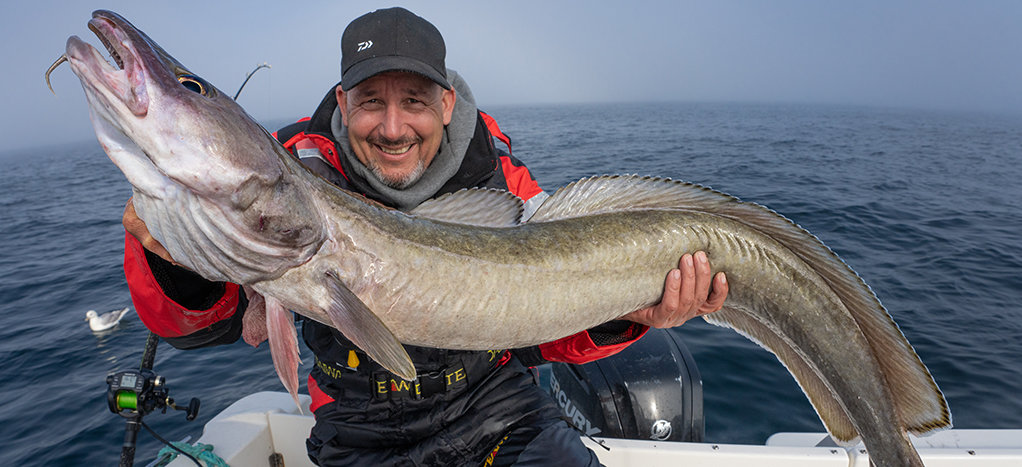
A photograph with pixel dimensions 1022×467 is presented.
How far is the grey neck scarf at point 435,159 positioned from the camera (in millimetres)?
3225

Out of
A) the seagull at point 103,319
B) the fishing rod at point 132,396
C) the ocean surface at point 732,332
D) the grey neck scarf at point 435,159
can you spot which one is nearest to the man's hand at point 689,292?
the grey neck scarf at point 435,159

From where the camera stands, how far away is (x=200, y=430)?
650 cm

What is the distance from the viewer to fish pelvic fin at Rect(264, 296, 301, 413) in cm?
208

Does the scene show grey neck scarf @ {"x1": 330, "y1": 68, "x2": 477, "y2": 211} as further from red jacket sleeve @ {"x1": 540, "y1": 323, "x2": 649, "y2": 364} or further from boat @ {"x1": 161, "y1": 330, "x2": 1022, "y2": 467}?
boat @ {"x1": 161, "y1": 330, "x2": 1022, "y2": 467}

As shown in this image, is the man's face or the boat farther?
the boat

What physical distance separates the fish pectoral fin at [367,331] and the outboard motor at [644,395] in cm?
244

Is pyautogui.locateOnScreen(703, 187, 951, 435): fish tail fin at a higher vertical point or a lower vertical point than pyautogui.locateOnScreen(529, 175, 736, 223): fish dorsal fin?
lower

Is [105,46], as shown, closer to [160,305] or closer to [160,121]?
[160,121]

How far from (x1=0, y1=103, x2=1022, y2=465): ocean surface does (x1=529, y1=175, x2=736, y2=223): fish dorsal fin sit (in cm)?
379

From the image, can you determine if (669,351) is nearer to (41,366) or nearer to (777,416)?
(777,416)

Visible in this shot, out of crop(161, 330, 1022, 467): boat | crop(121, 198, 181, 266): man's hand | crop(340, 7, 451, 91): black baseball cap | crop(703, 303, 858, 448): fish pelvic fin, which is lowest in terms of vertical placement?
crop(161, 330, 1022, 467): boat

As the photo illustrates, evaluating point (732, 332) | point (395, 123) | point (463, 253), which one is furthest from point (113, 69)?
point (732, 332)

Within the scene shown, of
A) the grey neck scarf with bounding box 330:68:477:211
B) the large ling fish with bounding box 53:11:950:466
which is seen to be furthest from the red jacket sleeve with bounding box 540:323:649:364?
the grey neck scarf with bounding box 330:68:477:211

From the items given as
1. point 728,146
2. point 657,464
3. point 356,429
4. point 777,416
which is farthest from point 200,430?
point 728,146
